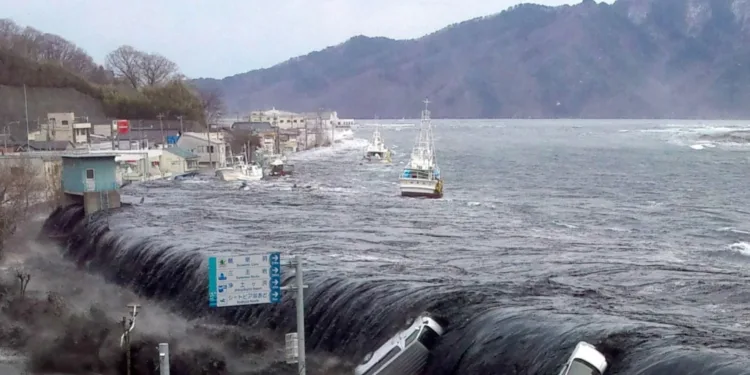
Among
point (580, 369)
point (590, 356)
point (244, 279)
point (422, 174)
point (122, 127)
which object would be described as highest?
point (122, 127)

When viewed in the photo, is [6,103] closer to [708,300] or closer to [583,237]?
[583,237]

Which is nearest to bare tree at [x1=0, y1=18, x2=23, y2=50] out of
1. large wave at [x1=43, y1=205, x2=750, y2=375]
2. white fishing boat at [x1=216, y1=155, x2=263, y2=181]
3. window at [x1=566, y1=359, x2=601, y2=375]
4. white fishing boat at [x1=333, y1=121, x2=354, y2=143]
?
white fishing boat at [x1=333, y1=121, x2=354, y2=143]

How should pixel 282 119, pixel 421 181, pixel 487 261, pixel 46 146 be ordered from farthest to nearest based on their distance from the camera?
pixel 282 119 < pixel 46 146 < pixel 421 181 < pixel 487 261

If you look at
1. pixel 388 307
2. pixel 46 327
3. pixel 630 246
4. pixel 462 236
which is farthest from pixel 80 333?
pixel 630 246

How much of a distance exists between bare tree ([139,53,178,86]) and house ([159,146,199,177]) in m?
55.0

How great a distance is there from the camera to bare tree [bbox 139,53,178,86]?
112 meters

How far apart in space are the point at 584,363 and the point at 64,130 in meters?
57.0

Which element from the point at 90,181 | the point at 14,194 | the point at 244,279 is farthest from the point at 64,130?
the point at 244,279

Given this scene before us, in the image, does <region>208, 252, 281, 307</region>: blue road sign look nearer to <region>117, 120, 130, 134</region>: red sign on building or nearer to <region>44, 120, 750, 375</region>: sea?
<region>44, 120, 750, 375</region>: sea

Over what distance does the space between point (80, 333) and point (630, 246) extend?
1717 cm

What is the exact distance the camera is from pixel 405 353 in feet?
49.3

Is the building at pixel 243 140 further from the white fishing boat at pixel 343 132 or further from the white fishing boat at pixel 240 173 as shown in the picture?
the white fishing boat at pixel 343 132

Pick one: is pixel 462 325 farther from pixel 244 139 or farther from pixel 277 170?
pixel 244 139

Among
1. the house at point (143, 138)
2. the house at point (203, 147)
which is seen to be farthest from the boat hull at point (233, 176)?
the house at point (203, 147)
